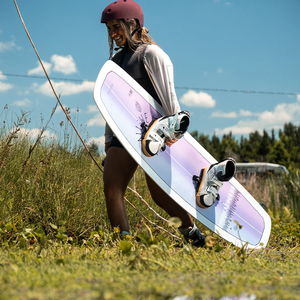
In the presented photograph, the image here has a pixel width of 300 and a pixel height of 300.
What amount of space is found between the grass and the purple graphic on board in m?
0.51

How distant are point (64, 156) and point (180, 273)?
302cm

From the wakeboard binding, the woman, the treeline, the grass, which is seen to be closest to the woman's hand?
the woman

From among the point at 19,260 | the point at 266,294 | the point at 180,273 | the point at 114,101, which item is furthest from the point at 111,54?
the point at 266,294

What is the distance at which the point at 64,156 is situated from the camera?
4.94 m

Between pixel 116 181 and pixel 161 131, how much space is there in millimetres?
451

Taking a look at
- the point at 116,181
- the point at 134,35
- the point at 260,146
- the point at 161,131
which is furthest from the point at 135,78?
the point at 260,146

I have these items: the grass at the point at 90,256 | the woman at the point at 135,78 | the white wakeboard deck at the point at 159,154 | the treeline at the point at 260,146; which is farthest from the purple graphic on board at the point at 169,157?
the treeline at the point at 260,146

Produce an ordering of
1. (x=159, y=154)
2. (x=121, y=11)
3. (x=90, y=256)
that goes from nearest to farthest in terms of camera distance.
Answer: (x=90, y=256), (x=121, y=11), (x=159, y=154)

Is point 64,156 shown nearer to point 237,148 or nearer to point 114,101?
point 114,101

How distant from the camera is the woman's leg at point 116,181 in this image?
10.7 feet

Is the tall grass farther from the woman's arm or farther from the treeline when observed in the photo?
the treeline

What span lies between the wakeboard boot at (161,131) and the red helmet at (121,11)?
74cm

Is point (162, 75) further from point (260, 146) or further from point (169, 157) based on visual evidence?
point (260, 146)

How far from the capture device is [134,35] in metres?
3.54
